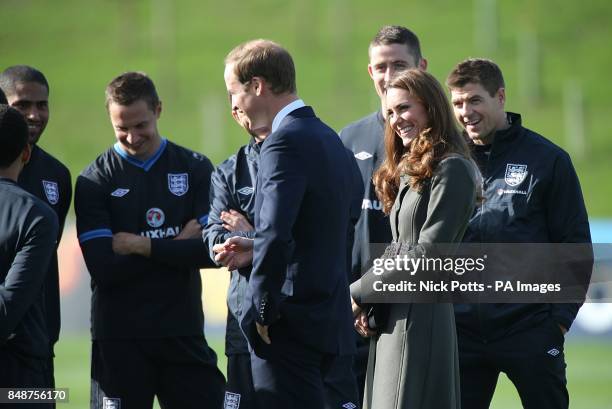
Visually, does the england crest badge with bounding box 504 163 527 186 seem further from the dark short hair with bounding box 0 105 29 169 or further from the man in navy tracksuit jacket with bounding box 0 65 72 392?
the dark short hair with bounding box 0 105 29 169

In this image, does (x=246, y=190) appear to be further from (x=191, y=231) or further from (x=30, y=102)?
(x=30, y=102)

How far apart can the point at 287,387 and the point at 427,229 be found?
937mm

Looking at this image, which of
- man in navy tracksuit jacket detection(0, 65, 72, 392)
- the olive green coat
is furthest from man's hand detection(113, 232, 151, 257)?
the olive green coat

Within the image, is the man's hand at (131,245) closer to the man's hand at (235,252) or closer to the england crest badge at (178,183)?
the england crest badge at (178,183)

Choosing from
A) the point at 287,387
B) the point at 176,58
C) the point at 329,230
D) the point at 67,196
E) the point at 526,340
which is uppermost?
the point at 176,58

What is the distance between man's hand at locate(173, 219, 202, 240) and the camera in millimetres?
5652

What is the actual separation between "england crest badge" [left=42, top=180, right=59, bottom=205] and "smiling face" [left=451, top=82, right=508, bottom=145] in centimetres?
237

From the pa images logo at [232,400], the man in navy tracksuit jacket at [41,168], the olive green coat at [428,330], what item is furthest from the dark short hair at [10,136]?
the olive green coat at [428,330]

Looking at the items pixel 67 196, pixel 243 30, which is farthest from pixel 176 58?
pixel 67 196

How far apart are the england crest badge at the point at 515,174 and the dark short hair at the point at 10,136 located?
263cm

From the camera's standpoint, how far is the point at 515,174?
5504mm

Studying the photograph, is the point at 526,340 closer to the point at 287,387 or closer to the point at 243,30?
the point at 287,387

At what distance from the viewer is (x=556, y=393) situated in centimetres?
531

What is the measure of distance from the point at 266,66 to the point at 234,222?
0.91m
